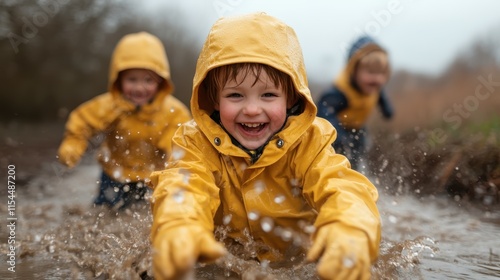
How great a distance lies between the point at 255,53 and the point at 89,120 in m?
3.85

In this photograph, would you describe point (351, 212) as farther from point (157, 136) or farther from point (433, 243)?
point (157, 136)

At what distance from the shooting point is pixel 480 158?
6203 mm

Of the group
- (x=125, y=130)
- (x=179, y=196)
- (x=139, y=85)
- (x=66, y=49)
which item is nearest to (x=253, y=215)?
(x=179, y=196)

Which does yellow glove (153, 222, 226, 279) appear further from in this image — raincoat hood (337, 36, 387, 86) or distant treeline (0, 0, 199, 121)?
distant treeline (0, 0, 199, 121)

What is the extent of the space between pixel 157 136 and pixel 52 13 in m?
10.3

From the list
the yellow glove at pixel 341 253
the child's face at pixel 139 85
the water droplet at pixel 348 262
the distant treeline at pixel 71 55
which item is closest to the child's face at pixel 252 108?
the yellow glove at pixel 341 253

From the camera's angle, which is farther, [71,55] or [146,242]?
[71,55]

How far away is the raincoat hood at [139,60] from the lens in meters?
6.63

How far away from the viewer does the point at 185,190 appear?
2.69 metres

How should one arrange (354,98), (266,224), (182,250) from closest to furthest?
(182,250), (266,224), (354,98)

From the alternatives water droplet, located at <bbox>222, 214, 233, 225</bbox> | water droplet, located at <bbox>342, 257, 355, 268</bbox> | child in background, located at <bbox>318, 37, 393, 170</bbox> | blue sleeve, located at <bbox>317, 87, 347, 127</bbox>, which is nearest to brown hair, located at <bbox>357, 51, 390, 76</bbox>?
child in background, located at <bbox>318, 37, 393, 170</bbox>

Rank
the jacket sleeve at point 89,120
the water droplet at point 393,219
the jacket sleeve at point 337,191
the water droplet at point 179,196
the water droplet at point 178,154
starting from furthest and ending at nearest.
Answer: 1. the jacket sleeve at point 89,120
2. the water droplet at point 393,219
3. the water droplet at point 178,154
4. the water droplet at point 179,196
5. the jacket sleeve at point 337,191

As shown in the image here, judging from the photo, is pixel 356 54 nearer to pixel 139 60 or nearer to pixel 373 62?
pixel 373 62

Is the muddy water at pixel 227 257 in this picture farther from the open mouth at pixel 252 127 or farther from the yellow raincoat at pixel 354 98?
the yellow raincoat at pixel 354 98
